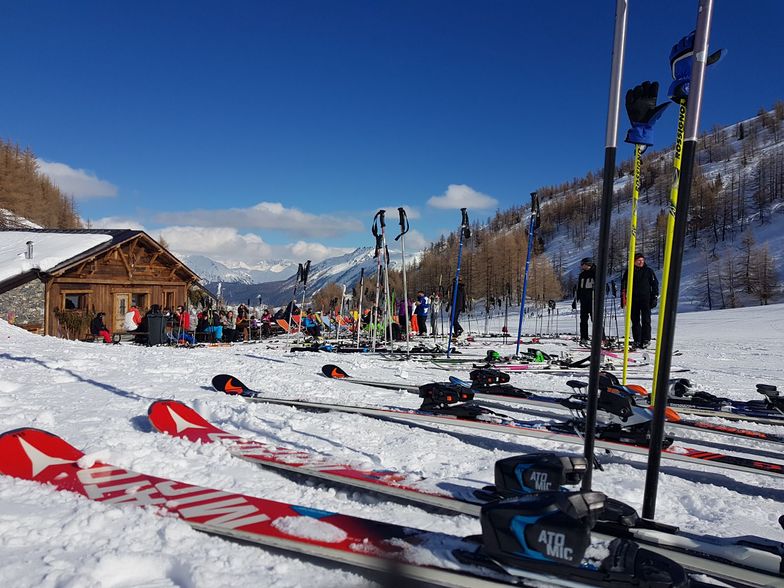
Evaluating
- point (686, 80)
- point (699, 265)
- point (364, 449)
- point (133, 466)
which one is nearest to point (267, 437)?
point (364, 449)

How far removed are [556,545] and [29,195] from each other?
2895 inches

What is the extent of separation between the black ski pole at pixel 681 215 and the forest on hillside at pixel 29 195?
5428cm

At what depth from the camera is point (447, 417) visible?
14.1 feet

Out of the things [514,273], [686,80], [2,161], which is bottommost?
[686,80]

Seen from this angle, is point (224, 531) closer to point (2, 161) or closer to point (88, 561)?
→ point (88, 561)

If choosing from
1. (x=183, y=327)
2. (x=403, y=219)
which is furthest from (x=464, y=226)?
(x=183, y=327)

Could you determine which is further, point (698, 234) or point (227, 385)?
point (698, 234)

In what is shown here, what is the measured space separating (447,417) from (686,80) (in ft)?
9.70

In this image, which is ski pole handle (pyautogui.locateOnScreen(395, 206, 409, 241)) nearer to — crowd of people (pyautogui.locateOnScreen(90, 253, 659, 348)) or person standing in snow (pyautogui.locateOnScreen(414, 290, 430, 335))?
crowd of people (pyautogui.locateOnScreen(90, 253, 659, 348))

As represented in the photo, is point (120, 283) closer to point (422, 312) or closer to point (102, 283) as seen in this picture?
point (102, 283)

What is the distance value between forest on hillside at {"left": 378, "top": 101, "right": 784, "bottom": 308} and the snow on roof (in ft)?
80.7

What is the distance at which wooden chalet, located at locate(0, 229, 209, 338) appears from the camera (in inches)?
750

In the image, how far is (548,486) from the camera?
2119 mm

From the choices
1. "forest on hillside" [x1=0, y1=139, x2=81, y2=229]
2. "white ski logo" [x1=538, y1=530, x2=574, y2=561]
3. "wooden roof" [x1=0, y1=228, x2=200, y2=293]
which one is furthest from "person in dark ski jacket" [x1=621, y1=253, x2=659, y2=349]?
"forest on hillside" [x1=0, y1=139, x2=81, y2=229]
